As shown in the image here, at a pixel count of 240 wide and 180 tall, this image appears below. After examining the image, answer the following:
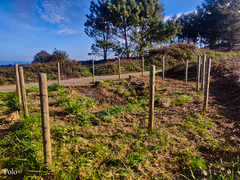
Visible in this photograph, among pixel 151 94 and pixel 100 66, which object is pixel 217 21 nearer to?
pixel 100 66

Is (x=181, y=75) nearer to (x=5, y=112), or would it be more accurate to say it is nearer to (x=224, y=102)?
(x=224, y=102)

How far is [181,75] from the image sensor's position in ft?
33.7

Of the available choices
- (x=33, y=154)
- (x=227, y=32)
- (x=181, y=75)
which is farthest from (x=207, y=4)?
(x=33, y=154)

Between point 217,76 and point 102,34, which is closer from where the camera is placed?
point 217,76

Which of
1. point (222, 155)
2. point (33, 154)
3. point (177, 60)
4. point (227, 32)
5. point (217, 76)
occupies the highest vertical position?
point (227, 32)

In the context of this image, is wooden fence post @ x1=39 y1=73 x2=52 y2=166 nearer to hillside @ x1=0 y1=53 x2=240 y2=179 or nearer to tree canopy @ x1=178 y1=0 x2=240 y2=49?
hillside @ x1=0 y1=53 x2=240 y2=179

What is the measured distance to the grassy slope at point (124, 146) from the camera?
6.70 feet

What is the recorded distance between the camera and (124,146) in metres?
2.58

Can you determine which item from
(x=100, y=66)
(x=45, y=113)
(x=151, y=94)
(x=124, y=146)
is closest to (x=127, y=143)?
(x=124, y=146)

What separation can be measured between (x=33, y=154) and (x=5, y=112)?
253cm

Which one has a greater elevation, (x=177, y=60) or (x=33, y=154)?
(x=177, y=60)

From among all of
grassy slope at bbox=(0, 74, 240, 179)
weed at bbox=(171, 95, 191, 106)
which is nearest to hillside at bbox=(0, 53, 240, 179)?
grassy slope at bbox=(0, 74, 240, 179)

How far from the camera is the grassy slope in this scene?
6.70ft

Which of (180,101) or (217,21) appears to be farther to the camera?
(217,21)
